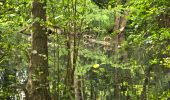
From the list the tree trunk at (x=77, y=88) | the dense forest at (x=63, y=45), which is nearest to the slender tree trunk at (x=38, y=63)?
the dense forest at (x=63, y=45)

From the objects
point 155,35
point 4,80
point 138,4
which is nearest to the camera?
point 155,35

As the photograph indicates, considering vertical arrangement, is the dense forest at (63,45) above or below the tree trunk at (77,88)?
above

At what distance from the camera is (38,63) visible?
616 cm

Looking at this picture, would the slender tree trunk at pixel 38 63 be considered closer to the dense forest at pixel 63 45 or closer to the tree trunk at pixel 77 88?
the dense forest at pixel 63 45

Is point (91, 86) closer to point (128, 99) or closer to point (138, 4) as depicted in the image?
point (128, 99)

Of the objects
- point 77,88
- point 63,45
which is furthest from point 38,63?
point 77,88

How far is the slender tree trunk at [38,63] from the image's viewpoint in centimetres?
599

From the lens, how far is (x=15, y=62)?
7.77 m

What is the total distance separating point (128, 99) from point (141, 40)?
15.7ft

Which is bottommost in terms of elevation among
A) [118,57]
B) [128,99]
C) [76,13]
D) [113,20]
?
[128,99]

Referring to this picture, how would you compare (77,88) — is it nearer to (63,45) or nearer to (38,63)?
(63,45)

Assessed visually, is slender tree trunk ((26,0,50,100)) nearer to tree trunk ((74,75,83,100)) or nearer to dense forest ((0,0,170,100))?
dense forest ((0,0,170,100))

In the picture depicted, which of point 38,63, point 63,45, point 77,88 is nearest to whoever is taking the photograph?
point 38,63

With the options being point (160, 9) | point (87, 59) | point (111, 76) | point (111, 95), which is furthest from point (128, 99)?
point (160, 9)
